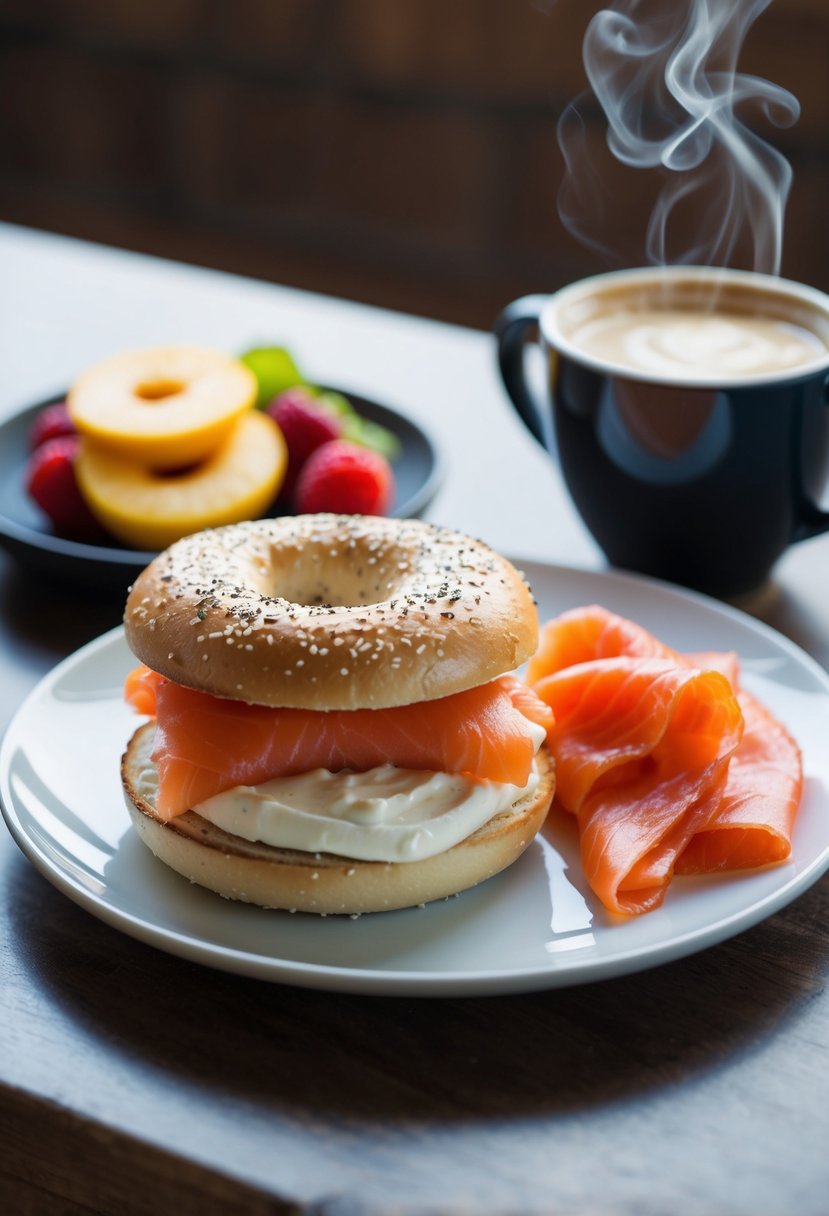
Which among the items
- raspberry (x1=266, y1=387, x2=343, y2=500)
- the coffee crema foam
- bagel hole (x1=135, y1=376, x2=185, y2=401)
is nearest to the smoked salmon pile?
the coffee crema foam

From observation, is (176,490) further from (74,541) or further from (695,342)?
(695,342)

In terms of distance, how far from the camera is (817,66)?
4625 mm

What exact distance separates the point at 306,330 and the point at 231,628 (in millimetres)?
1678

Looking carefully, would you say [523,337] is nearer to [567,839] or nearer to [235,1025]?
[567,839]

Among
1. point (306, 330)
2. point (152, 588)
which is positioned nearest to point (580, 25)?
point (306, 330)

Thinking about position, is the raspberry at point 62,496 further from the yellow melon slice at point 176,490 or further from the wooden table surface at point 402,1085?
the wooden table surface at point 402,1085

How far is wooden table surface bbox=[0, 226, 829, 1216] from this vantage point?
958 mm

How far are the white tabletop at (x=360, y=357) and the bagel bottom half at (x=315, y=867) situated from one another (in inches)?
24.7

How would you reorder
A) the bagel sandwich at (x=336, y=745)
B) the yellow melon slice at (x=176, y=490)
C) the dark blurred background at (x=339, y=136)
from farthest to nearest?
the dark blurred background at (x=339, y=136) → the yellow melon slice at (x=176, y=490) → the bagel sandwich at (x=336, y=745)

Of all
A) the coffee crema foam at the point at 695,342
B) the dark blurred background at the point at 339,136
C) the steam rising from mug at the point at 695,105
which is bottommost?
the dark blurred background at the point at 339,136

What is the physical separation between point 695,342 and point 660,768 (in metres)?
0.74

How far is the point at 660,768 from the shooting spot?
135cm

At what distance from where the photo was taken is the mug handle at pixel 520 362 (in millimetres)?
1919

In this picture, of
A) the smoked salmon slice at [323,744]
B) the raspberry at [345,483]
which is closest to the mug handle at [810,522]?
the raspberry at [345,483]
